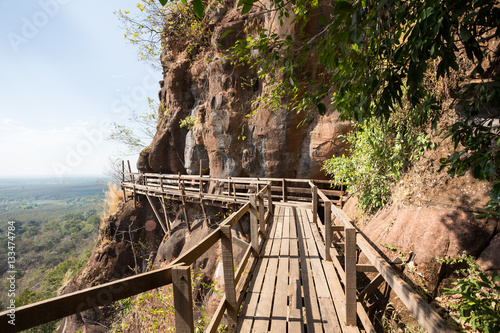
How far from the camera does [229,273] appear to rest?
2.22 meters

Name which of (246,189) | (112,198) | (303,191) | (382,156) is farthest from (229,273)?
(112,198)

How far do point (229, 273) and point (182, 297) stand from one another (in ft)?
3.34

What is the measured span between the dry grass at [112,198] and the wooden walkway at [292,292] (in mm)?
17751

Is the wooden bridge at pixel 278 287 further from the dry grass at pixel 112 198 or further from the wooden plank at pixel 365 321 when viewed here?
the dry grass at pixel 112 198

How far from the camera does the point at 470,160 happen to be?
1.80 metres

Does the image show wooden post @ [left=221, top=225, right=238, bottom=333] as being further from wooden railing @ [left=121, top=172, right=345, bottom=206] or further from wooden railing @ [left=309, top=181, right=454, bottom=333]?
wooden railing @ [left=121, top=172, right=345, bottom=206]

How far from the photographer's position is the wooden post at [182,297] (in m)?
1.24

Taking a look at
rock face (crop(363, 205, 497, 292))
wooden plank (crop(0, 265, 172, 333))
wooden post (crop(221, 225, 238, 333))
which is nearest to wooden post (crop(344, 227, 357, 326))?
wooden post (crop(221, 225, 238, 333))

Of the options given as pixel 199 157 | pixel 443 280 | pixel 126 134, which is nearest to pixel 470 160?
pixel 443 280

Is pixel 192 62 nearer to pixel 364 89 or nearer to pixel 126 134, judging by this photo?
pixel 126 134

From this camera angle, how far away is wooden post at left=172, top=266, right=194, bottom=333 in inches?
49.0

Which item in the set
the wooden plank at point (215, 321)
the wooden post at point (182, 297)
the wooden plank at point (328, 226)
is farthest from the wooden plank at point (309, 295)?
the wooden post at point (182, 297)

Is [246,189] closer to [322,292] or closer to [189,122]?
[189,122]

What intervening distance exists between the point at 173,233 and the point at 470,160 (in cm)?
1352
